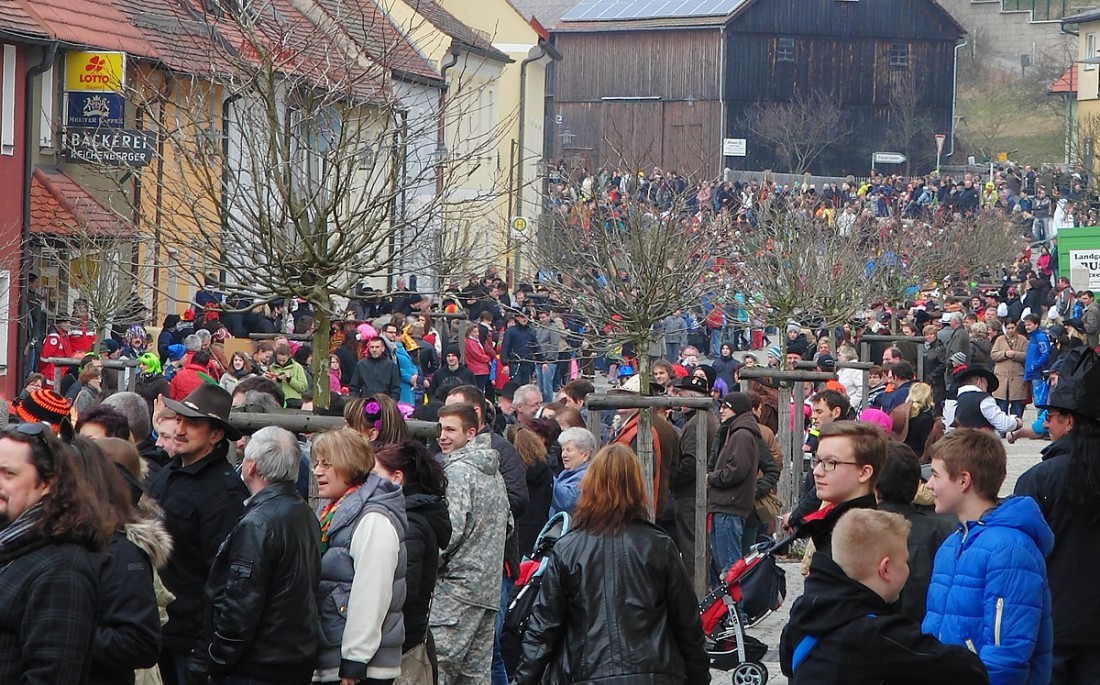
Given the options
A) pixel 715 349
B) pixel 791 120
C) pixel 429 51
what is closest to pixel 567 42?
pixel 791 120

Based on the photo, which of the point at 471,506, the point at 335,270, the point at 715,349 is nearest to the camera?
the point at 471,506

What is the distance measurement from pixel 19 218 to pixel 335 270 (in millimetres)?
17848

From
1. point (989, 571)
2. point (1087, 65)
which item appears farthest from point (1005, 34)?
point (989, 571)

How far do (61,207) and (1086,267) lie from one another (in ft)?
59.4

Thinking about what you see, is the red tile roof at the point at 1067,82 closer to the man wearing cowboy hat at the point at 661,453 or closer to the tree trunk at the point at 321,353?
the man wearing cowboy hat at the point at 661,453

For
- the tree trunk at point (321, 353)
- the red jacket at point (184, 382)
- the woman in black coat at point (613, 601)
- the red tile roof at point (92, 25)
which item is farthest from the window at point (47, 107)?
the woman in black coat at point (613, 601)

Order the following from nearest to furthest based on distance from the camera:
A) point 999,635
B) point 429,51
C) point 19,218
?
point 999,635 < point 19,218 < point 429,51

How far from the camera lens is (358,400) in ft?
27.6

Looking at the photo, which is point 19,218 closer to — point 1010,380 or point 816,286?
point 816,286

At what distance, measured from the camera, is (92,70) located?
27.4 metres

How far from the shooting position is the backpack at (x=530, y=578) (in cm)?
868

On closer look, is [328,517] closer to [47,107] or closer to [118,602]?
[118,602]

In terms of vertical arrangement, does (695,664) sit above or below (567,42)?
below

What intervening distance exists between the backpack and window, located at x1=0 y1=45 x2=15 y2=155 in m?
19.3
